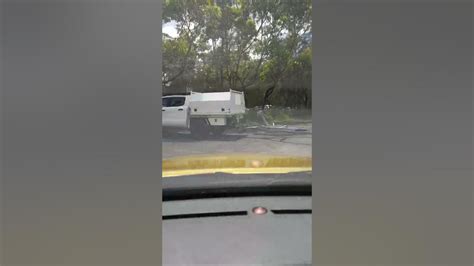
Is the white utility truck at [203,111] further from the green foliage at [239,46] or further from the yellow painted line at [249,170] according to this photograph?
the yellow painted line at [249,170]

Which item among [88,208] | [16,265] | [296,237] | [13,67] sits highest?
[13,67]

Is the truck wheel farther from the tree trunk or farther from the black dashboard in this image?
the tree trunk

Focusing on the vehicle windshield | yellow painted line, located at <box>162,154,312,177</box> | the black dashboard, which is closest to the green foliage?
the vehicle windshield

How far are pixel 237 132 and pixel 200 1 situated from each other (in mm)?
1155

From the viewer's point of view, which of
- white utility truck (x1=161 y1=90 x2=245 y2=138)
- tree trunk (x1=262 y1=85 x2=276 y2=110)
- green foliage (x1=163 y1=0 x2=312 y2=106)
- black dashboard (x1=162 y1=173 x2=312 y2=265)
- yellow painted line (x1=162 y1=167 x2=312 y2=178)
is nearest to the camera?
black dashboard (x1=162 y1=173 x2=312 y2=265)

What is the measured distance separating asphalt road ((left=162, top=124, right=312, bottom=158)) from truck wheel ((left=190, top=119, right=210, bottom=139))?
0.16 ft

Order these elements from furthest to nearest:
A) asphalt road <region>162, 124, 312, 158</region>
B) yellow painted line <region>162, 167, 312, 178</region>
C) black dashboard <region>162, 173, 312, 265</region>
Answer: yellow painted line <region>162, 167, 312, 178</region> → asphalt road <region>162, 124, 312, 158</region> → black dashboard <region>162, 173, 312, 265</region>

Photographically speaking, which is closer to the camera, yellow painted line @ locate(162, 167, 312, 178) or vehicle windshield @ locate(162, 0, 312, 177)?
vehicle windshield @ locate(162, 0, 312, 177)

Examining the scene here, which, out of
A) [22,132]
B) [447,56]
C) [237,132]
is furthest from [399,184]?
[237,132]

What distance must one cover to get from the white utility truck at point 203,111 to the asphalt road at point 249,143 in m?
0.09

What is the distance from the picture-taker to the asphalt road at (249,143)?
9.14 feet

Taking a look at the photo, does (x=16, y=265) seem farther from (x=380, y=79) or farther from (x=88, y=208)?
(x=380, y=79)

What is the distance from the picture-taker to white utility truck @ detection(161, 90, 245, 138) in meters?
2.58

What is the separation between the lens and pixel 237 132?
2.86m
